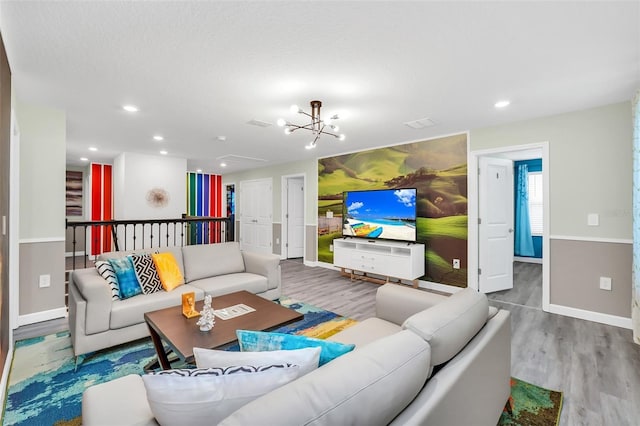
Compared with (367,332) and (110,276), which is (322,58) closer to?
(367,332)

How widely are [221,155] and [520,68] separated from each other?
526 cm

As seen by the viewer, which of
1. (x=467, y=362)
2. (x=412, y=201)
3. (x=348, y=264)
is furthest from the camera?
(x=348, y=264)

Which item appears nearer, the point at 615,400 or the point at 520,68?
the point at 615,400

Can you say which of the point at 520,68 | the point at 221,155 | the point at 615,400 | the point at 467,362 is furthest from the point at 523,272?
the point at 221,155

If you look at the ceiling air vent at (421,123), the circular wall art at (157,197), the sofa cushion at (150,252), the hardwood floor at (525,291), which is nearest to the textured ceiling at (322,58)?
the ceiling air vent at (421,123)

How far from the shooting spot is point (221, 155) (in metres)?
6.21

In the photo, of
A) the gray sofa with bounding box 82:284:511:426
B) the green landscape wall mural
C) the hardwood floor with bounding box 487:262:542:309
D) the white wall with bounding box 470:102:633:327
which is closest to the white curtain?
the white wall with bounding box 470:102:633:327

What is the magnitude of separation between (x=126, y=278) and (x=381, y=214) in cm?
363

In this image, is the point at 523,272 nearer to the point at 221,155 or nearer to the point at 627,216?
the point at 627,216

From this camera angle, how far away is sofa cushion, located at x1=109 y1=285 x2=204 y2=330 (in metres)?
2.49

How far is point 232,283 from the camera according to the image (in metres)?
3.29

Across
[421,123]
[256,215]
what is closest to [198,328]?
[421,123]

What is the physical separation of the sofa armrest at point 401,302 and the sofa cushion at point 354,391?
977 mm

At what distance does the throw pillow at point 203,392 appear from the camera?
2.75 feet
